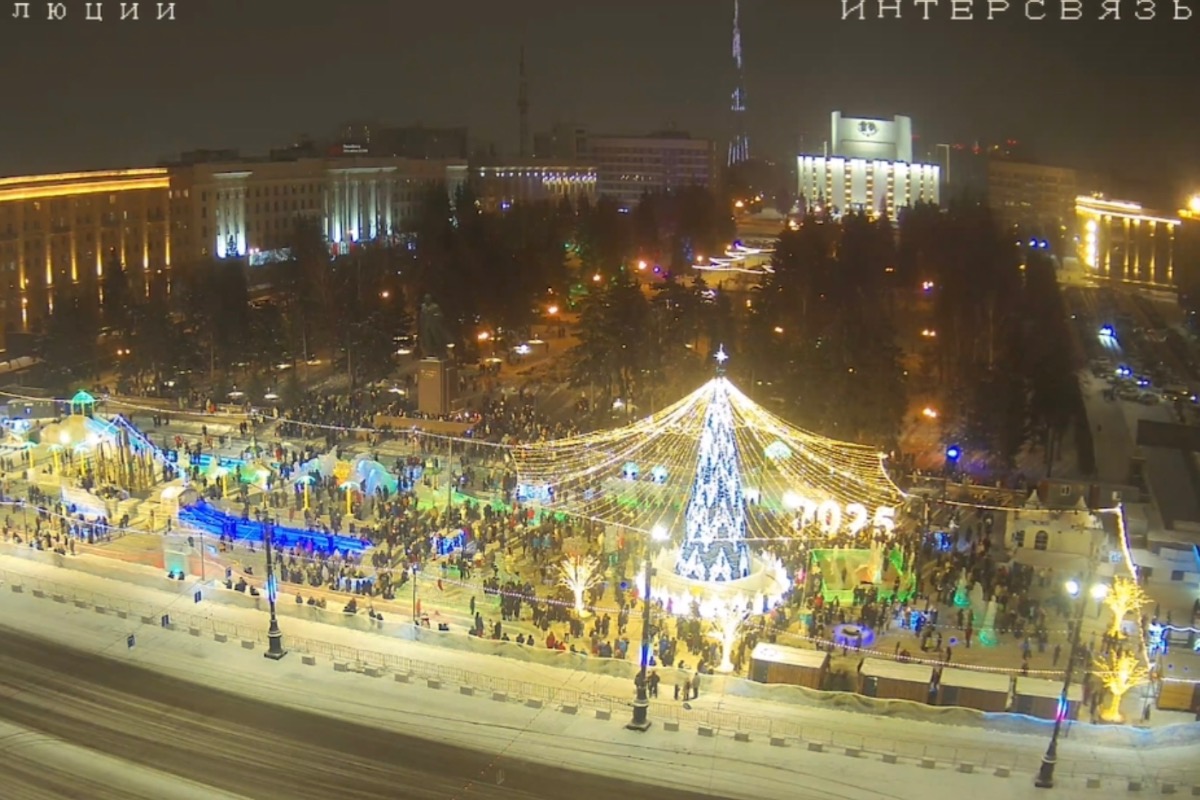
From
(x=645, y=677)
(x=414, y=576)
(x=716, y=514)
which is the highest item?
(x=716, y=514)

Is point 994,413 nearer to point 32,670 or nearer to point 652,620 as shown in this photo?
point 652,620

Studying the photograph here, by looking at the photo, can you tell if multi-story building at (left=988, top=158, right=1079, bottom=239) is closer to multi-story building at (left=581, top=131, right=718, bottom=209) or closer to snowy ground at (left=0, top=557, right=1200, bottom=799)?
multi-story building at (left=581, top=131, right=718, bottom=209)

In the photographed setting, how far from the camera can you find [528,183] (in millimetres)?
103750

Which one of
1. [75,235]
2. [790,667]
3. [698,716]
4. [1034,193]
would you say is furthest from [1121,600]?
[1034,193]

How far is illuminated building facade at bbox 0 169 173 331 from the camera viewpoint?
52219mm

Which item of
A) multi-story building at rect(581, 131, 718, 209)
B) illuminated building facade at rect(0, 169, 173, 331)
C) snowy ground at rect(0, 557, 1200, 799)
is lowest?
snowy ground at rect(0, 557, 1200, 799)

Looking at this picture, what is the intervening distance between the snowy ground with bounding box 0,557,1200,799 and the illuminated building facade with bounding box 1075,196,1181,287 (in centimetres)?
5617

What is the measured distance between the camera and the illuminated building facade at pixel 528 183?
313 feet

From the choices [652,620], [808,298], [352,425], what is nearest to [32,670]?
[652,620]

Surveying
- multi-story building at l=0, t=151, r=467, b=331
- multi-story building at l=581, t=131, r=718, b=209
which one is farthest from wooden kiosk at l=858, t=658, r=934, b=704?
multi-story building at l=581, t=131, r=718, b=209

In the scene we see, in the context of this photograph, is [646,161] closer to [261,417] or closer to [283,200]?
[283,200]

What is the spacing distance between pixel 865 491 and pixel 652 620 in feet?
24.9

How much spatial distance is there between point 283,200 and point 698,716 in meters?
59.5

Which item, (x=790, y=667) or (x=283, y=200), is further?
(x=283, y=200)
